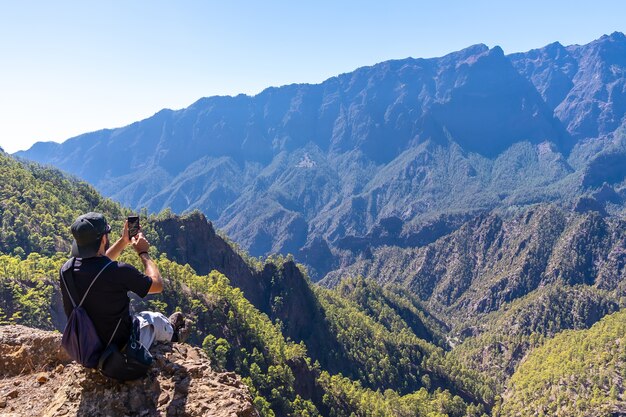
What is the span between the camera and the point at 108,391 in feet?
36.1

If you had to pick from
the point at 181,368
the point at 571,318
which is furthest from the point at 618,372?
the point at 181,368

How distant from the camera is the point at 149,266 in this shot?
431 inches

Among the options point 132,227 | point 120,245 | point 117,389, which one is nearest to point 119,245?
point 120,245

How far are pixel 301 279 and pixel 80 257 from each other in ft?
417

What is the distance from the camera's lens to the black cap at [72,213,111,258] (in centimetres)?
977

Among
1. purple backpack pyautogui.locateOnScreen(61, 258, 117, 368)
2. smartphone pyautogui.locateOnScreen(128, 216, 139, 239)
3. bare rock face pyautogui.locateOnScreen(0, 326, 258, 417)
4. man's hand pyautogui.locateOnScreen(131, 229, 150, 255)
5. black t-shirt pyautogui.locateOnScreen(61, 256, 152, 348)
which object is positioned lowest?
bare rock face pyautogui.locateOnScreen(0, 326, 258, 417)

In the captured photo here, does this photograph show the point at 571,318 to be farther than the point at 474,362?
Yes

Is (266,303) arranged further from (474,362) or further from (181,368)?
(181,368)

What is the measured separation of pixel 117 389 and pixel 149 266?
3.29m

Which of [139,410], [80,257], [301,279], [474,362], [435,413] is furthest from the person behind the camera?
[474,362]

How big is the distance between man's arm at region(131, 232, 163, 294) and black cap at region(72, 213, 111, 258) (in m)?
1.25

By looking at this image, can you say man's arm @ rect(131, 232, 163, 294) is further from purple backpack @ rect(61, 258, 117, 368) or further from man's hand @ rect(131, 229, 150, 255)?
purple backpack @ rect(61, 258, 117, 368)

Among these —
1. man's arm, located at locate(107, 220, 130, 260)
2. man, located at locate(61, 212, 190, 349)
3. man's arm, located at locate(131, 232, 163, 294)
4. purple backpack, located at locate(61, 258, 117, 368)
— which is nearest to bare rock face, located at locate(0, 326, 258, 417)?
purple backpack, located at locate(61, 258, 117, 368)

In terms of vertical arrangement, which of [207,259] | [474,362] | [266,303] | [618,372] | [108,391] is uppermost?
[108,391]
